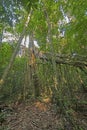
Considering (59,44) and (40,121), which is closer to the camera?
(40,121)

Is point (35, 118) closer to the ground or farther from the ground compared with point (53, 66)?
closer to the ground

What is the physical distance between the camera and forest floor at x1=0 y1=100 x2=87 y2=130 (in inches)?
239

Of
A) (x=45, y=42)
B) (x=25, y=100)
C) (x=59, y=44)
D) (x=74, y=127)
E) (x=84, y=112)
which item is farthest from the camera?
(x=59, y=44)

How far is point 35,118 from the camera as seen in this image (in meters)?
6.69

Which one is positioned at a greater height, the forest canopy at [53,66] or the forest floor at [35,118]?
the forest canopy at [53,66]

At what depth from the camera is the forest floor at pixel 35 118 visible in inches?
239

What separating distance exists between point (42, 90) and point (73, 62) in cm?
164

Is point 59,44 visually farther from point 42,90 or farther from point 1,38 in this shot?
point 42,90

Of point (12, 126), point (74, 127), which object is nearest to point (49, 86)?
point (12, 126)

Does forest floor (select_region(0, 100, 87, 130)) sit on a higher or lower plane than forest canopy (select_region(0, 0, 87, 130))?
lower

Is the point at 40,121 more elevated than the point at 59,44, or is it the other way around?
the point at 59,44

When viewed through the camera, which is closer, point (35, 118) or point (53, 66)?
point (53, 66)

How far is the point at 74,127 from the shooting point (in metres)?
5.38

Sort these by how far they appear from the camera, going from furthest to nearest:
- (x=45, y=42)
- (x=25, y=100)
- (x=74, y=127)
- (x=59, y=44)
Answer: (x=59, y=44) < (x=45, y=42) < (x=25, y=100) < (x=74, y=127)
